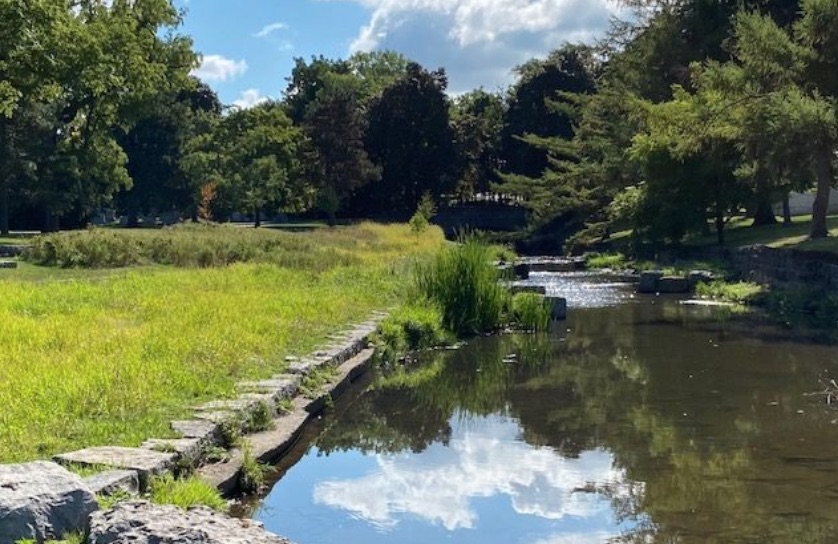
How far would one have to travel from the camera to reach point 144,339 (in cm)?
1007

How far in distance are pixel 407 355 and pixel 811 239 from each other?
46.6ft

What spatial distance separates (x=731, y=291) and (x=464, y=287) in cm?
871

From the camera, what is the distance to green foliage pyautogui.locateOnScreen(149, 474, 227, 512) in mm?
5526

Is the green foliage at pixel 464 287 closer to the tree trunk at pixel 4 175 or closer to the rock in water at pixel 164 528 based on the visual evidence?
the rock in water at pixel 164 528

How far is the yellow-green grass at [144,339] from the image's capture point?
268 inches

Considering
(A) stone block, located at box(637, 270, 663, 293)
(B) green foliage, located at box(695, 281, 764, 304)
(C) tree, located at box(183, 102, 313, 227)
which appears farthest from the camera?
(C) tree, located at box(183, 102, 313, 227)

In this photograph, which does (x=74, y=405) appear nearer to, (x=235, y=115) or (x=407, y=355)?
(x=407, y=355)

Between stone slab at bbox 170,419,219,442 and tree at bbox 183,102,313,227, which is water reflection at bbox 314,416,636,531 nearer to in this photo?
stone slab at bbox 170,419,219,442

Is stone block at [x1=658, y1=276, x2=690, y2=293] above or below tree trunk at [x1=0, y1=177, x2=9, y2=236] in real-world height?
below

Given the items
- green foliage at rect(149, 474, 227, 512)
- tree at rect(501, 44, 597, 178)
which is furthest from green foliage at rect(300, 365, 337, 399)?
tree at rect(501, 44, 597, 178)

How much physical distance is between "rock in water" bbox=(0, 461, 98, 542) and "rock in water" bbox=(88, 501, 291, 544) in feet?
0.37

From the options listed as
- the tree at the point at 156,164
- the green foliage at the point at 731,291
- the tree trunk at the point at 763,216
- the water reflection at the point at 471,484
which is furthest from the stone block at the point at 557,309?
the tree at the point at 156,164

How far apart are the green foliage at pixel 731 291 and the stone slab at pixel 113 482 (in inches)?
684

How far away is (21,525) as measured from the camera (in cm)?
443
